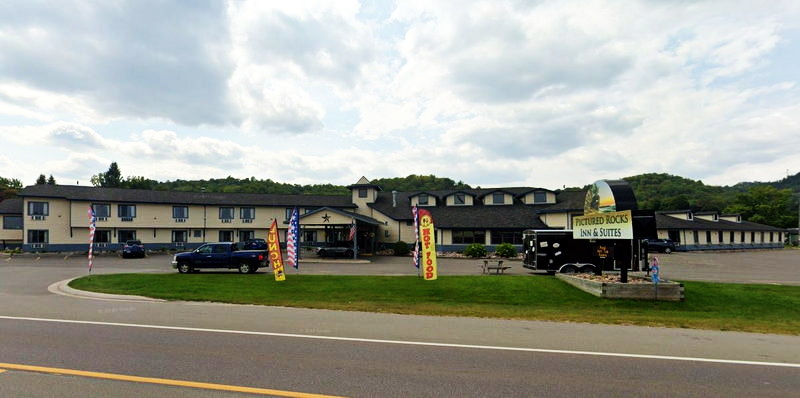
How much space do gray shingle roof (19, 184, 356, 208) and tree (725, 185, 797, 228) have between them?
8132 cm

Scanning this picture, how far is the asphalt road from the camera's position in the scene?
5.97 meters

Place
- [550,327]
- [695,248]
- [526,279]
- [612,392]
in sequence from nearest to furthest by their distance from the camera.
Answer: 1. [612,392]
2. [550,327]
3. [526,279]
4. [695,248]

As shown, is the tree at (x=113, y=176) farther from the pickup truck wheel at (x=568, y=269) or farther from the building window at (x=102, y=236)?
the pickup truck wheel at (x=568, y=269)

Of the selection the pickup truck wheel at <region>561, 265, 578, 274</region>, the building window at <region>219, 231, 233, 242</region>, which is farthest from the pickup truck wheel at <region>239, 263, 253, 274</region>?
the building window at <region>219, 231, 233, 242</region>

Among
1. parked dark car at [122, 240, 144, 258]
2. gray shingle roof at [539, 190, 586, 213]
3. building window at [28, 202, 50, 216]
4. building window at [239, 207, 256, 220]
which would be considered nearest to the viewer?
parked dark car at [122, 240, 144, 258]

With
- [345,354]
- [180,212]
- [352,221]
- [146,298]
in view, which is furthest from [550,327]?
[180,212]

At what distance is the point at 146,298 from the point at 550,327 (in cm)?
1324

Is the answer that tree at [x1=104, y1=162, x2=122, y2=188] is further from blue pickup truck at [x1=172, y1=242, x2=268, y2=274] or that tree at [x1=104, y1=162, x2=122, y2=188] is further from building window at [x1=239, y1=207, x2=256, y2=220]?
blue pickup truck at [x1=172, y1=242, x2=268, y2=274]

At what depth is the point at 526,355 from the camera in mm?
7629

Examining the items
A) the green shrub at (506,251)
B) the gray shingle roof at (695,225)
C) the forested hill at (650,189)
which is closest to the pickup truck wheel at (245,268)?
the green shrub at (506,251)

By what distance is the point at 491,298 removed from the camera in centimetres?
1534

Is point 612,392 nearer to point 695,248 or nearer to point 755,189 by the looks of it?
point 695,248

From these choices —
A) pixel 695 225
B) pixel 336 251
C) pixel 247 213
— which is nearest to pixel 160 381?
pixel 336 251

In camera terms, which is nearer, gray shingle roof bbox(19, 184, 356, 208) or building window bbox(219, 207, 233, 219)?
gray shingle roof bbox(19, 184, 356, 208)
